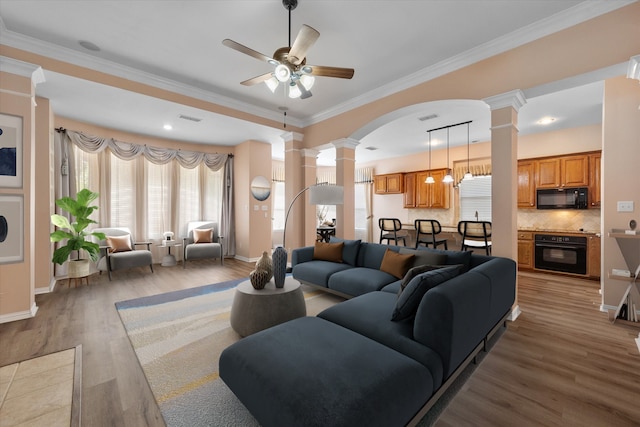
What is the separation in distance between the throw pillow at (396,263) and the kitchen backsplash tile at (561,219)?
4.20 metres

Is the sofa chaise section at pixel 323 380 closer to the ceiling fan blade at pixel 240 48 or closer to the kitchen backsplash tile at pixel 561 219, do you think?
the ceiling fan blade at pixel 240 48

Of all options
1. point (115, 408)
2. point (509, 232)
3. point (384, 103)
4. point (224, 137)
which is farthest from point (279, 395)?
point (224, 137)

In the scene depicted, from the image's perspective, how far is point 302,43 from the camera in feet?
7.10

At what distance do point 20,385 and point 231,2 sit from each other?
336 cm

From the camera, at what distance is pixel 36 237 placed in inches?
151

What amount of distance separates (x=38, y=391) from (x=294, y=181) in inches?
170

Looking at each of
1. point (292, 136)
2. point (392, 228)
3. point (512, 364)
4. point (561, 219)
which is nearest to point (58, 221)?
point (292, 136)

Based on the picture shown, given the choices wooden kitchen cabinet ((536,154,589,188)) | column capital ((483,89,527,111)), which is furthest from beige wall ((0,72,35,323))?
wooden kitchen cabinet ((536,154,589,188))

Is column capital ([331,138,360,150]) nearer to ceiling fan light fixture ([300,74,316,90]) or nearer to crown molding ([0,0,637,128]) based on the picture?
crown molding ([0,0,637,128])

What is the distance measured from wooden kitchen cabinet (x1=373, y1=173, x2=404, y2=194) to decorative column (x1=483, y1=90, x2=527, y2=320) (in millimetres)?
4566

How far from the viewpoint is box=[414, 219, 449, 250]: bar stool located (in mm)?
5595

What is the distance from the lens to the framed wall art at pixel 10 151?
2.89m

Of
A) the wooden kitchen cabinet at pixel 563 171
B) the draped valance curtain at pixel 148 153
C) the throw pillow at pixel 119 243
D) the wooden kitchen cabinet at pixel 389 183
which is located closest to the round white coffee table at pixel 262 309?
the throw pillow at pixel 119 243

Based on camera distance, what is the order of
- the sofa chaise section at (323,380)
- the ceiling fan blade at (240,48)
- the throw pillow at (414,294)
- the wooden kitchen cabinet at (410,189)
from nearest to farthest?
the sofa chaise section at (323,380) < the throw pillow at (414,294) < the ceiling fan blade at (240,48) < the wooden kitchen cabinet at (410,189)
